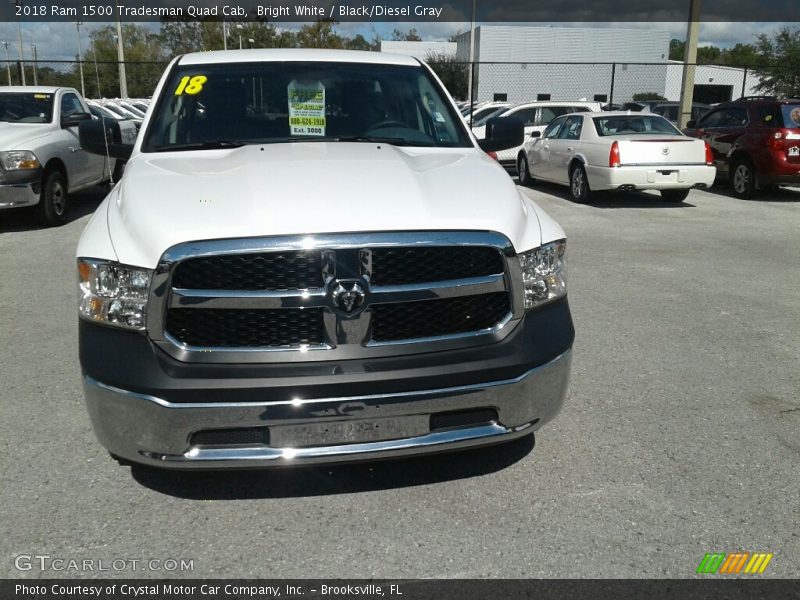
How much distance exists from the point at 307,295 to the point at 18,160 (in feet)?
26.1

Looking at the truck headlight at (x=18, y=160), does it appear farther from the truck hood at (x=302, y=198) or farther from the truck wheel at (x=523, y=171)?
the truck wheel at (x=523, y=171)

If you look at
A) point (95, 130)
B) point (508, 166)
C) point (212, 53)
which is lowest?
point (508, 166)

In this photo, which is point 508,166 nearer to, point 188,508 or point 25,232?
point 25,232

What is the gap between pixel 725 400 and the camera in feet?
14.4

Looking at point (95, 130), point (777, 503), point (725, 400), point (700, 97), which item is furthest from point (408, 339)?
Answer: point (700, 97)

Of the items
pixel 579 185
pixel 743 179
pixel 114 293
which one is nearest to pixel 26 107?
pixel 579 185

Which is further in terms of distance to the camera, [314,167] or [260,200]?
[314,167]

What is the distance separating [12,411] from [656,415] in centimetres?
347

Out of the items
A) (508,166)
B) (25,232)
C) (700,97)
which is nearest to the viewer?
(25,232)

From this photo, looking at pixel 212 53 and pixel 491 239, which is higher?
pixel 212 53

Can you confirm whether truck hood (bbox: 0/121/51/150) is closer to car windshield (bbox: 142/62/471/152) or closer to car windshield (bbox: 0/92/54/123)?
car windshield (bbox: 0/92/54/123)

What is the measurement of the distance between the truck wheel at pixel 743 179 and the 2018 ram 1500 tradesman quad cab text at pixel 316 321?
11.6 meters

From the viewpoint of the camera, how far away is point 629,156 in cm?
1208

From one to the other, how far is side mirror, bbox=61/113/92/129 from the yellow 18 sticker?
→ 5905mm
